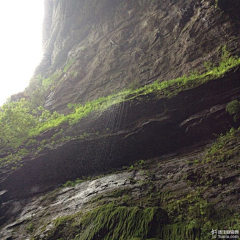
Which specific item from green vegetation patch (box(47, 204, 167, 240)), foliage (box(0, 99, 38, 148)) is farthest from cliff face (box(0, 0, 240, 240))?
foliage (box(0, 99, 38, 148))

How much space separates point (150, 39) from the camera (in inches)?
746

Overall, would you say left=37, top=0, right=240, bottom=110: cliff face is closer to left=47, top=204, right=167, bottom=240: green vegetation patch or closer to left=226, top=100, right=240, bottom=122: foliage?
left=226, top=100, right=240, bottom=122: foliage

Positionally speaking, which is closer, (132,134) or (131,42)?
(132,134)

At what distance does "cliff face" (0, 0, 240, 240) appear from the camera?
657 centimetres

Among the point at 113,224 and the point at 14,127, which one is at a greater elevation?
the point at 14,127

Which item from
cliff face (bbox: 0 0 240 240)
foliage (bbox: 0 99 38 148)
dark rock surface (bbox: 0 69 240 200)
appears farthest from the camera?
foliage (bbox: 0 99 38 148)

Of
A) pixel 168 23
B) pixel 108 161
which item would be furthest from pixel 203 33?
pixel 108 161

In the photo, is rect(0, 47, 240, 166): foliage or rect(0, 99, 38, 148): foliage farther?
rect(0, 99, 38, 148): foliage

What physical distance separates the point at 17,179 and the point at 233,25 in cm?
1632

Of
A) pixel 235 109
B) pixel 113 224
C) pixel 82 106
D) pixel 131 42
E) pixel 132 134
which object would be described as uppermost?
pixel 131 42

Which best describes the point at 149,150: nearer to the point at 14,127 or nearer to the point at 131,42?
the point at 14,127

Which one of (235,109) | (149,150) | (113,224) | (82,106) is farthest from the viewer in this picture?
(82,106)

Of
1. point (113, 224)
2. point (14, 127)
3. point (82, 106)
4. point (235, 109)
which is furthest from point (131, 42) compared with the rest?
point (113, 224)

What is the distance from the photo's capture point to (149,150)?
1155 centimetres
